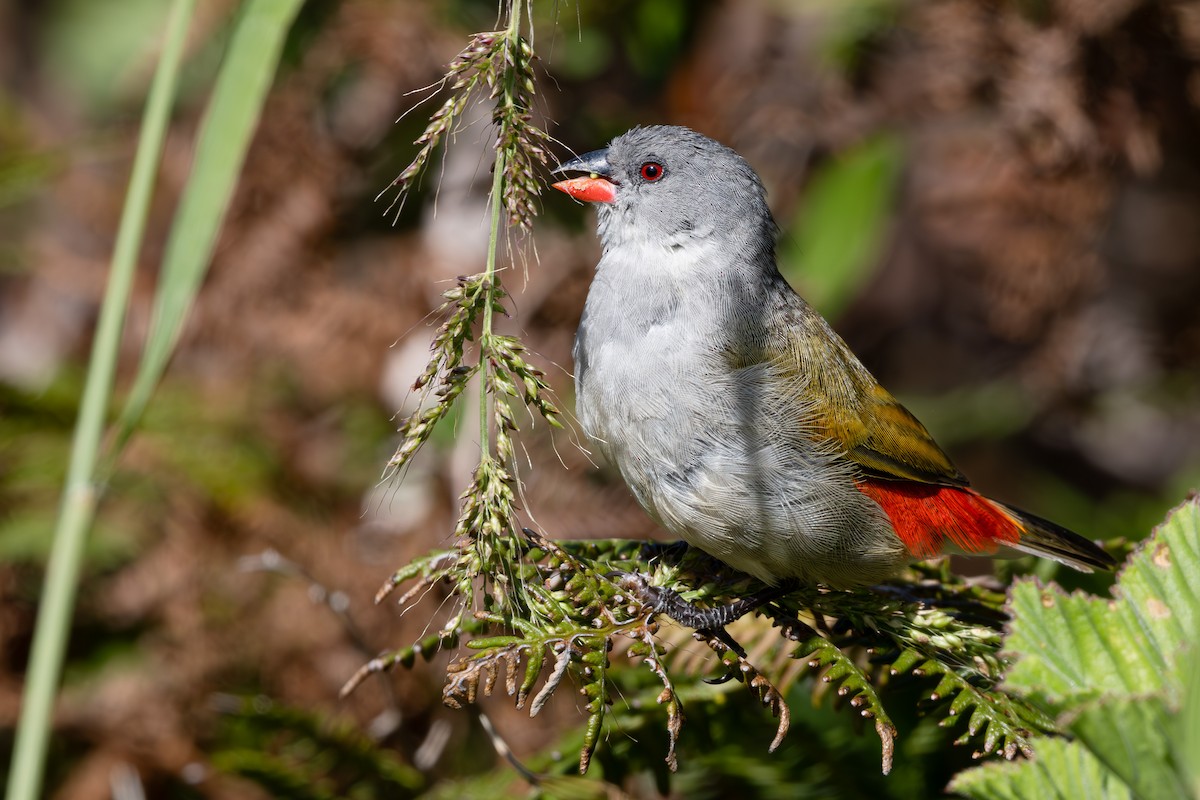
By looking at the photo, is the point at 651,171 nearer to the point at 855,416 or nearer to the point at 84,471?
the point at 855,416

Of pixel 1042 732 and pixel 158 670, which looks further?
pixel 158 670

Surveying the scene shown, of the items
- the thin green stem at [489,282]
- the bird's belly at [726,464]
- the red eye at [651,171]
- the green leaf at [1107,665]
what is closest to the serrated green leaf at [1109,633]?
the green leaf at [1107,665]

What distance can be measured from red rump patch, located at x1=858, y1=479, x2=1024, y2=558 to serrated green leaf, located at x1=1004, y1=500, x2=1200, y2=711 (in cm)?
131

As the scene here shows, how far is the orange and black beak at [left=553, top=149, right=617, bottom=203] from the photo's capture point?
9.98ft

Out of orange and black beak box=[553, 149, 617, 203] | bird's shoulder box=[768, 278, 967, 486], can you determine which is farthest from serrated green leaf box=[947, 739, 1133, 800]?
orange and black beak box=[553, 149, 617, 203]

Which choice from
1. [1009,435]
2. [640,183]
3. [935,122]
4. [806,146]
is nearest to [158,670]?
[640,183]

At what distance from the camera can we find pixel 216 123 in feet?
5.34

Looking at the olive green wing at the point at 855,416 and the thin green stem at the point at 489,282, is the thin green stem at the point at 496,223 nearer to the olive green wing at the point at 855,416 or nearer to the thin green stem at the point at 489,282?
the thin green stem at the point at 489,282

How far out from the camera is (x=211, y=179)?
5.20 ft

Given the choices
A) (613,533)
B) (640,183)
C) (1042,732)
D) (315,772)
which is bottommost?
(1042,732)

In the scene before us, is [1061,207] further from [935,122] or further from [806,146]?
[806,146]

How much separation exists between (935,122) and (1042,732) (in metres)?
3.82

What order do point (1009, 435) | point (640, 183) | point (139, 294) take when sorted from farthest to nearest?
1. point (1009, 435)
2. point (139, 294)
3. point (640, 183)

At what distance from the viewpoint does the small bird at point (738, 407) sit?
99.0 inches
